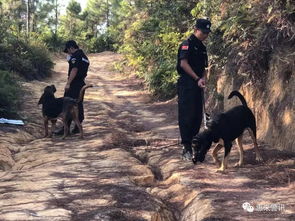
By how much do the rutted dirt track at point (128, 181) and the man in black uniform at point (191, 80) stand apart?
0.55 meters

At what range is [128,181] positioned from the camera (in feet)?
17.6

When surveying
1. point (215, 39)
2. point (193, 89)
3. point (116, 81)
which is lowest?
point (116, 81)

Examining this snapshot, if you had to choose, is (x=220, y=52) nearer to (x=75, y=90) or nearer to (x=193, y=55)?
(x=75, y=90)

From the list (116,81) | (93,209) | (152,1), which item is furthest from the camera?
(116,81)

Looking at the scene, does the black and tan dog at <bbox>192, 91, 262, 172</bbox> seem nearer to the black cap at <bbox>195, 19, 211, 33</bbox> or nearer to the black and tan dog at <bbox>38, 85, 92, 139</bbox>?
the black cap at <bbox>195, 19, 211, 33</bbox>

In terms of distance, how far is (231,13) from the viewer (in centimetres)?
885

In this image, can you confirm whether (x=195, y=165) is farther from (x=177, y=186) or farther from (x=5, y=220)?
(x=5, y=220)

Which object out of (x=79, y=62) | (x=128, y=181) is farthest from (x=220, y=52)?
(x=128, y=181)

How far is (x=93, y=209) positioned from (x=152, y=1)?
46.8 feet

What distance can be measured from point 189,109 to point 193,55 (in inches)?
32.1

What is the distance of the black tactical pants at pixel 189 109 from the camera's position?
6.20 metres

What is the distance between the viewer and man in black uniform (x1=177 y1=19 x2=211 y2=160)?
5.96 meters

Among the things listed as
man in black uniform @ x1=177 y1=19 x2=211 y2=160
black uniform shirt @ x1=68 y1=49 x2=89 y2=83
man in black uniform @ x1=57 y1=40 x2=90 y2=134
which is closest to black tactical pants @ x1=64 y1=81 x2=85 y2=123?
man in black uniform @ x1=57 y1=40 x2=90 y2=134

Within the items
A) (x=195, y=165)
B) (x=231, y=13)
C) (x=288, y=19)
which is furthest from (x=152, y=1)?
(x=195, y=165)
